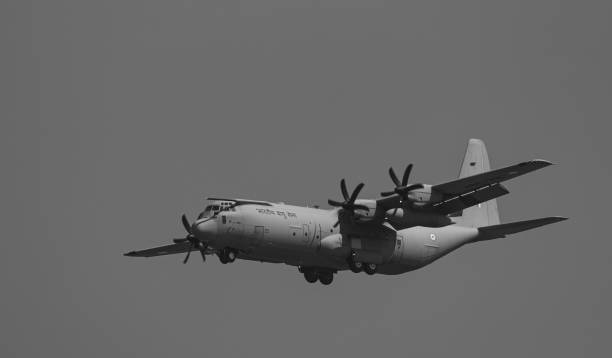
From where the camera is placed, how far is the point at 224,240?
3834 cm

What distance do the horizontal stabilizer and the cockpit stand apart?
10630 millimetres

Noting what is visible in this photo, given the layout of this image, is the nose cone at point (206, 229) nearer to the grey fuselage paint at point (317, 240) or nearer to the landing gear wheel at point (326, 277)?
the grey fuselage paint at point (317, 240)

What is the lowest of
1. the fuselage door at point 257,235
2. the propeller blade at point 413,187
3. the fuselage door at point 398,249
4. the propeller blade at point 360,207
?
the fuselage door at point 398,249

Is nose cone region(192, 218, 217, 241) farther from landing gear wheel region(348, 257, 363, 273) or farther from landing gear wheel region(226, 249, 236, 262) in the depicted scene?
landing gear wheel region(348, 257, 363, 273)

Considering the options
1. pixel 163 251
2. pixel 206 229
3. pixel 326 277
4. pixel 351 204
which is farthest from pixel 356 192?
pixel 163 251

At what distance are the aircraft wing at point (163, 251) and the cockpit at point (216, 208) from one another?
6.71 meters

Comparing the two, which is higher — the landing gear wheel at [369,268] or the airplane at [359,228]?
the airplane at [359,228]

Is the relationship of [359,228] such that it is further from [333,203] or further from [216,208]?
[216,208]

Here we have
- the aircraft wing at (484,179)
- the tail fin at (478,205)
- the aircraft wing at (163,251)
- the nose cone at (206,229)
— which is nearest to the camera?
the aircraft wing at (484,179)

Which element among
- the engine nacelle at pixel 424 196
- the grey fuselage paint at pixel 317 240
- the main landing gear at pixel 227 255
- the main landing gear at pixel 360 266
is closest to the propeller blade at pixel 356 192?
the grey fuselage paint at pixel 317 240

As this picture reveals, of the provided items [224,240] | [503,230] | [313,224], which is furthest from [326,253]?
[503,230]

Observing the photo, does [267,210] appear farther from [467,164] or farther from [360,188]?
[467,164]

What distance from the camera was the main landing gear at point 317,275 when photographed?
42.4 metres

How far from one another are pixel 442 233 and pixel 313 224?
625 cm
